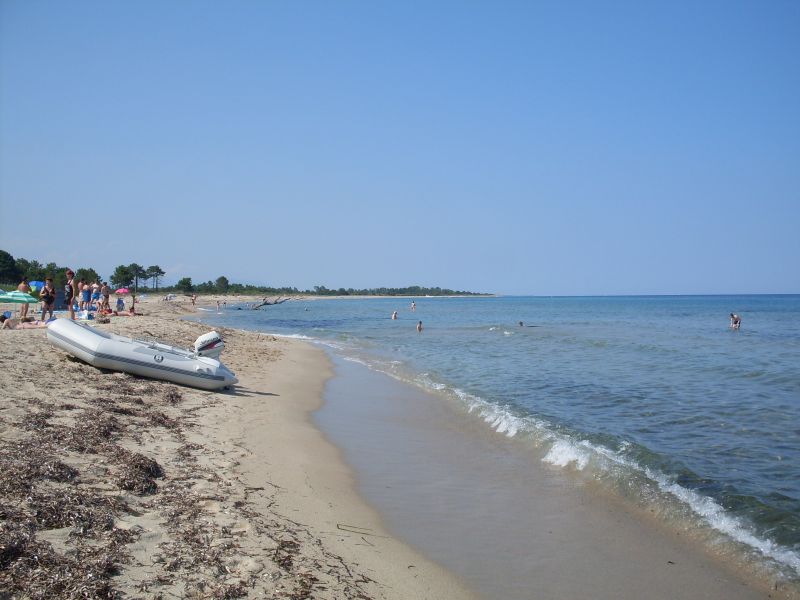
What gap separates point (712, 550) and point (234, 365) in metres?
13.5

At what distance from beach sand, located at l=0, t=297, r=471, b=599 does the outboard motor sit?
317cm

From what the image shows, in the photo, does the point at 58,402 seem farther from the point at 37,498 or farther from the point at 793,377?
the point at 793,377

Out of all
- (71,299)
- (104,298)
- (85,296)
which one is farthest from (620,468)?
(104,298)

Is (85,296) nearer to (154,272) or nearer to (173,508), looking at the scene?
(173,508)

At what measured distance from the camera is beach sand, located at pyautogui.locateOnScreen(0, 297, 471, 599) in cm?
351

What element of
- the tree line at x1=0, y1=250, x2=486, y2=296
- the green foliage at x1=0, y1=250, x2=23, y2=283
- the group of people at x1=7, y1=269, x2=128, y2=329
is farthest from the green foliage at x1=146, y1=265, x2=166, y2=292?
the group of people at x1=7, y1=269, x2=128, y2=329

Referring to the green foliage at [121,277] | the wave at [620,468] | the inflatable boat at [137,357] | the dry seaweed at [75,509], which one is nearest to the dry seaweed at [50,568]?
the dry seaweed at [75,509]

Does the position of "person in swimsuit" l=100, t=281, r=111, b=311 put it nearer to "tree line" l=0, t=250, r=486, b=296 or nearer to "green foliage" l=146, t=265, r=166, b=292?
"tree line" l=0, t=250, r=486, b=296

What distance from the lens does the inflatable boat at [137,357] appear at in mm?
10484

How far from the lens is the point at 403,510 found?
19.8 feet

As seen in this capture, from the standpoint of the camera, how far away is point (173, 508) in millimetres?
4719

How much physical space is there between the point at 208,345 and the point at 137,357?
2.06 meters

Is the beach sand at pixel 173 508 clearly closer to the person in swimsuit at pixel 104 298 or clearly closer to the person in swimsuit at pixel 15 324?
the person in swimsuit at pixel 15 324

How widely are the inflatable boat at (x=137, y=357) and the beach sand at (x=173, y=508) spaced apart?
1.13m
